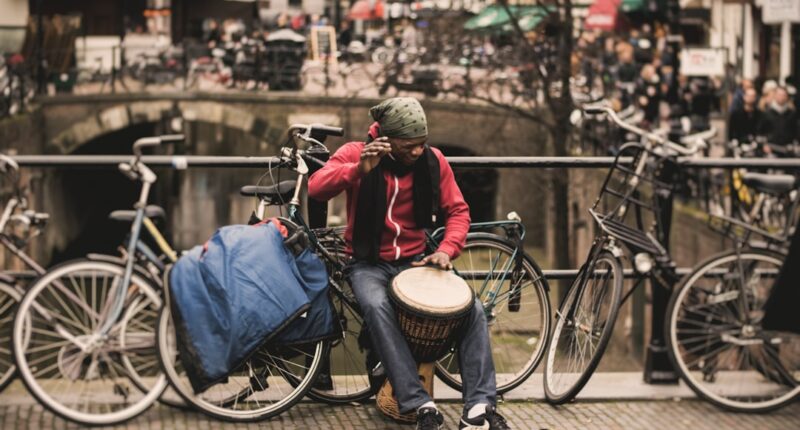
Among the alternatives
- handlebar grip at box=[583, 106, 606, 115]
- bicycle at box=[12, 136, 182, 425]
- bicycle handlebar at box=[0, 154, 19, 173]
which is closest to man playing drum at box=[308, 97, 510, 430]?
bicycle at box=[12, 136, 182, 425]

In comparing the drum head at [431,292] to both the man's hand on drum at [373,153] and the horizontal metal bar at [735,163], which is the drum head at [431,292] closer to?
the man's hand on drum at [373,153]

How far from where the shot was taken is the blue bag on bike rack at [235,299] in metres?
5.99

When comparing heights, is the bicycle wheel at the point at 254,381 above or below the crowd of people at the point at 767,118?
below

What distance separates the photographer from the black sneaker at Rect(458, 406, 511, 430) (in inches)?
236

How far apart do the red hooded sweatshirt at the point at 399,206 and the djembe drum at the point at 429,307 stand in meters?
0.18

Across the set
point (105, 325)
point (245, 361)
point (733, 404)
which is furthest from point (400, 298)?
point (733, 404)

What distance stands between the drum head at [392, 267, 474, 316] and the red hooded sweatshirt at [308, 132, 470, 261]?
0.15 meters

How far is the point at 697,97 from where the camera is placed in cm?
2459

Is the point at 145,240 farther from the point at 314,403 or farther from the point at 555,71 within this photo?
the point at 555,71

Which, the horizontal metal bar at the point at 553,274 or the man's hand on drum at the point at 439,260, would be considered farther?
the horizontal metal bar at the point at 553,274

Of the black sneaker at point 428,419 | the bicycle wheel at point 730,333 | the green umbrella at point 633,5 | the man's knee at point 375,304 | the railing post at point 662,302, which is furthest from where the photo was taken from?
the green umbrella at point 633,5

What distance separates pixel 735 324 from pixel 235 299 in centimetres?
243

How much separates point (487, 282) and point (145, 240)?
61.2 inches

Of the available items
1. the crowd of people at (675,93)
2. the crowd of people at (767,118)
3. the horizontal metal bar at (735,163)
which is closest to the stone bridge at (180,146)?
the crowd of people at (675,93)
